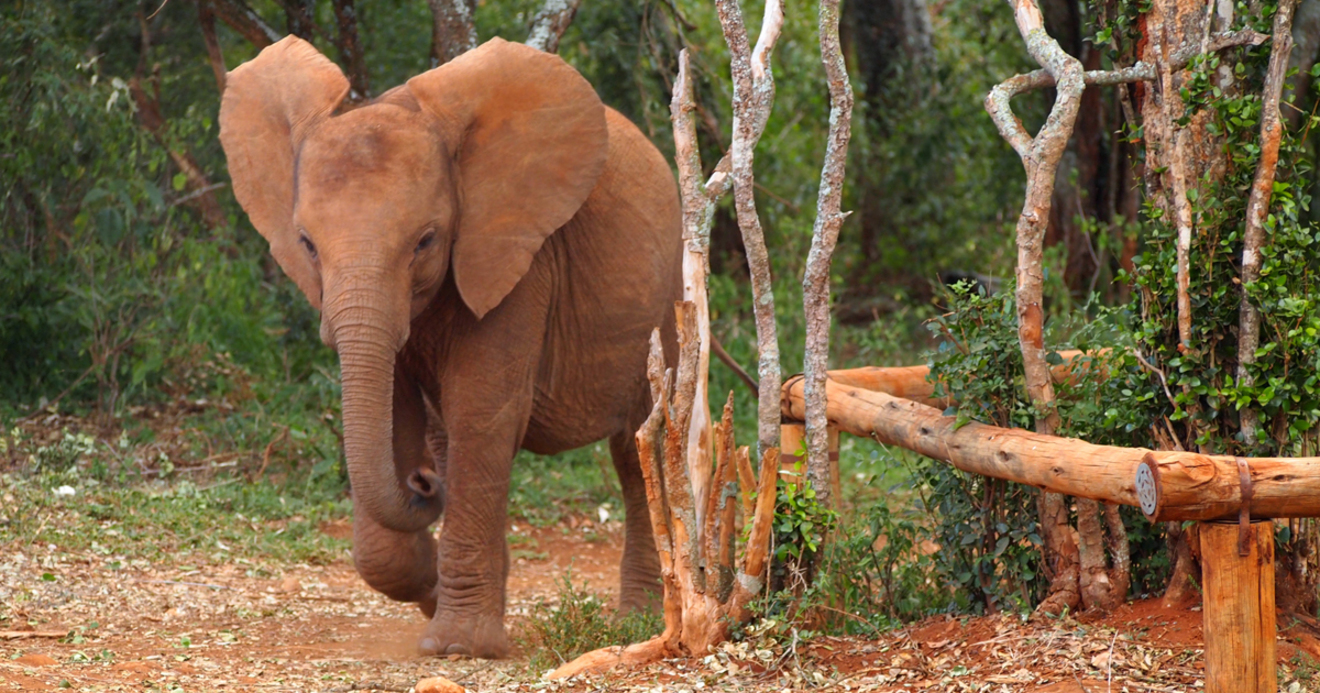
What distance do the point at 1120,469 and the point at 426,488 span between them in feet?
9.53

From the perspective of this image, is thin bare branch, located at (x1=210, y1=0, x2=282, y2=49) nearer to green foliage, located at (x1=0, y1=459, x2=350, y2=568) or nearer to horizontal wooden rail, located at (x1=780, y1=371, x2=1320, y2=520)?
green foliage, located at (x1=0, y1=459, x2=350, y2=568)

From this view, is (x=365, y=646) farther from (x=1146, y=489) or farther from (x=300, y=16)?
(x=300, y=16)

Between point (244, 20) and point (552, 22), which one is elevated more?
point (244, 20)

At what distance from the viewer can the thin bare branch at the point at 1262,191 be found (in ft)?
13.4

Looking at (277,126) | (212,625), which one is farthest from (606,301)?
(212,625)

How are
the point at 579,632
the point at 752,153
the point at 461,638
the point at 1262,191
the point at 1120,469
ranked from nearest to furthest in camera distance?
the point at 1120,469, the point at 1262,191, the point at 752,153, the point at 579,632, the point at 461,638

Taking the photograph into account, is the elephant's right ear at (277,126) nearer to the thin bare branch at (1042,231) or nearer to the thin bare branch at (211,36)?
the thin bare branch at (1042,231)

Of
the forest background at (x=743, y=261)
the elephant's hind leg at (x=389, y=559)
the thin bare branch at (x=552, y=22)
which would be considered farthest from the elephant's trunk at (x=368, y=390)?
the thin bare branch at (x=552, y=22)

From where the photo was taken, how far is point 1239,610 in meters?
3.55

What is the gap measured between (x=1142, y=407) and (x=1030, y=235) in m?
0.70

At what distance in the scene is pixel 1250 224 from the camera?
4.12 meters

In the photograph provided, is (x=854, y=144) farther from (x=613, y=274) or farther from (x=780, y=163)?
(x=613, y=274)

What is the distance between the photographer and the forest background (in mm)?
4391

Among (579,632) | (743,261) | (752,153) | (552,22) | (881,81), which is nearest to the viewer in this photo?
(752,153)
